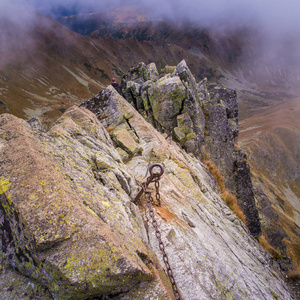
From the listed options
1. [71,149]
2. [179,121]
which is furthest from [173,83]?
[71,149]

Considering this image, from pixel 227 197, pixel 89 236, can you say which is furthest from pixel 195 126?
pixel 89 236

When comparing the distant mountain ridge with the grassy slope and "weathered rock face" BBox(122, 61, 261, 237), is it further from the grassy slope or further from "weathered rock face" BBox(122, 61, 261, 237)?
"weathered rock face" BBox(122, 61, 261, 237)

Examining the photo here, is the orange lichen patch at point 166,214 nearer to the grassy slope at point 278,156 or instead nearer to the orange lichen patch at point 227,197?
the orange lichen patch at point 227,197

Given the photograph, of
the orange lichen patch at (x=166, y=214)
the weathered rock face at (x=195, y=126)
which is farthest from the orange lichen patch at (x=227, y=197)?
the orange lichen patch at (x=166, y=214)

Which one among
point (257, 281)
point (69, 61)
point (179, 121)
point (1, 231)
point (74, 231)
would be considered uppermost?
point (69, 61)

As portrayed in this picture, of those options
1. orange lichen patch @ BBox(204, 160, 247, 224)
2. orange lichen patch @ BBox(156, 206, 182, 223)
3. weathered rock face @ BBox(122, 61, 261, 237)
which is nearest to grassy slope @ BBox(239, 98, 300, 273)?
weathered rock face @ BBox(122, 61, 261, 237)

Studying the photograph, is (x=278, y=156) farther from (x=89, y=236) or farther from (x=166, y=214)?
(x=89, y=236)

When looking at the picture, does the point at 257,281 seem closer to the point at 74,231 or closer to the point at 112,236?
the point at 112,236
